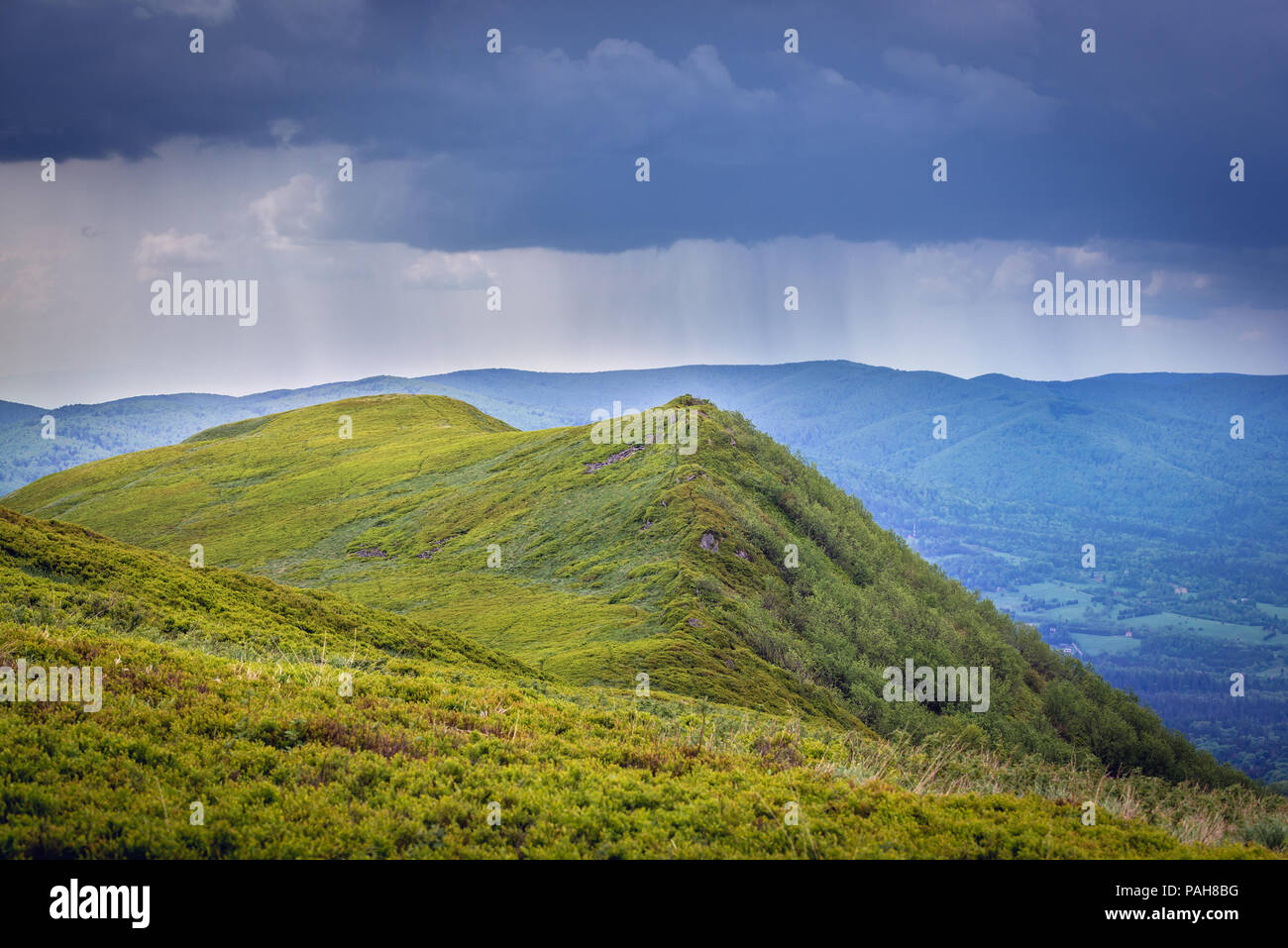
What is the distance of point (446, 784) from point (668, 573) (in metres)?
40.8

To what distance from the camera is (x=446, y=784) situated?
1295 cm

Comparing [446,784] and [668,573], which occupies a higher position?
[668,573]

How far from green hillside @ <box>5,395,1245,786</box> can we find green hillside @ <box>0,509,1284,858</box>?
17.7m

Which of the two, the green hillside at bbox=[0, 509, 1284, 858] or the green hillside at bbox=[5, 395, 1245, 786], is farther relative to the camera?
the green hillside at bbox=[5, 395, 1245, 786]

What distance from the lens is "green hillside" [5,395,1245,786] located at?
45219mm

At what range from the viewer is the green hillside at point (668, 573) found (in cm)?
4522

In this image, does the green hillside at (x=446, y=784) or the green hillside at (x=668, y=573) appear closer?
the green hillside at (x=446, y=784)

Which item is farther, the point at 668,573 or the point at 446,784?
the point at 668,573

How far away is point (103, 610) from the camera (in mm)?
22719

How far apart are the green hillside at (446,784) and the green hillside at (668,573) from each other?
1769 centimetres

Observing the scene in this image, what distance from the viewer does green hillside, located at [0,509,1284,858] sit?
11141 millimetres
